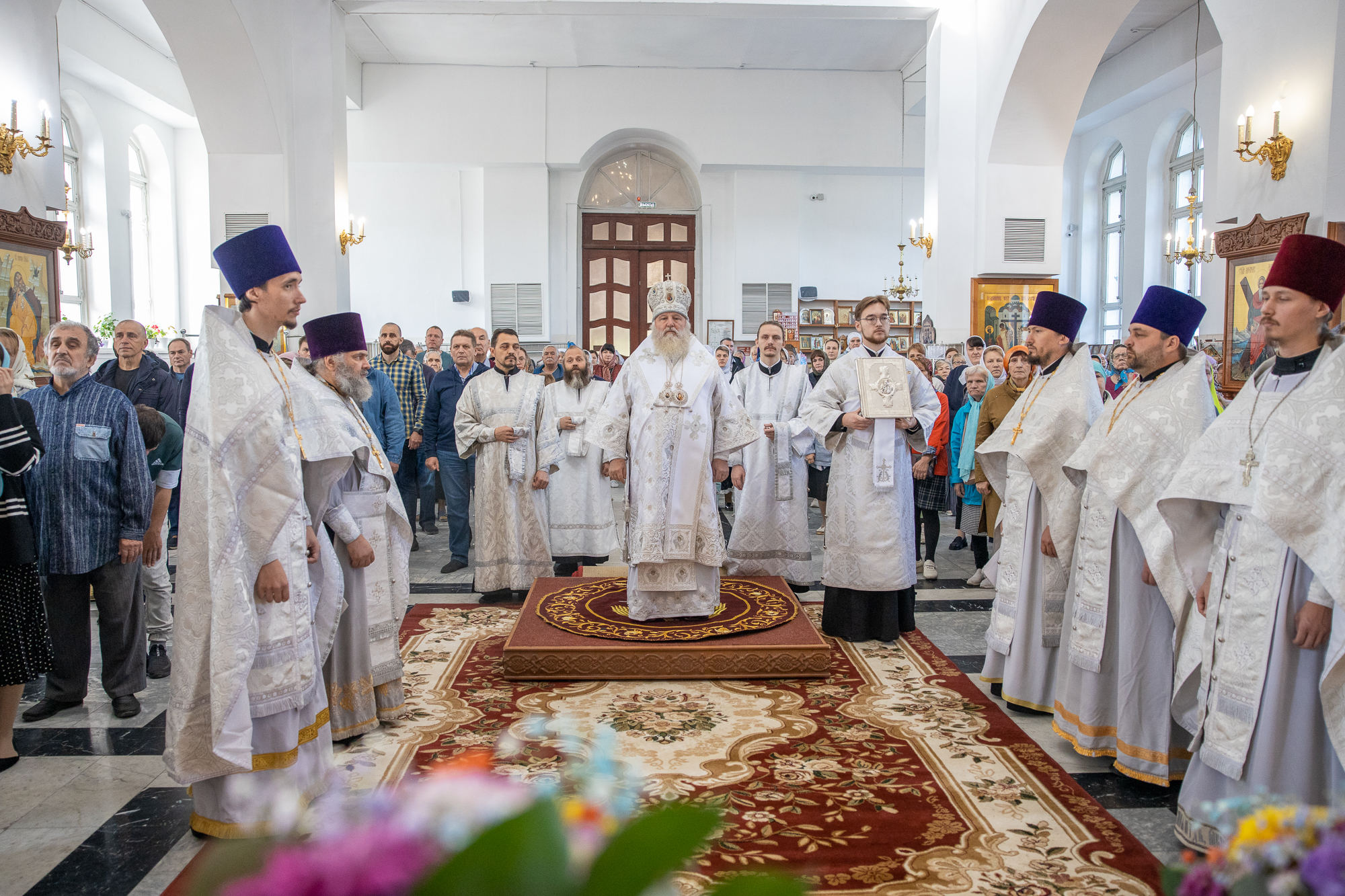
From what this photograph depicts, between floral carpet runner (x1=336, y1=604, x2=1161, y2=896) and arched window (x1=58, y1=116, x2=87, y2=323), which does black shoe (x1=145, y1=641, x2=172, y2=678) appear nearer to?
floral carpet runner (x1=336, y1=604, x2=1161, y2=896)

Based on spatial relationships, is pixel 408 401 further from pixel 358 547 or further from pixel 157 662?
pixel 358 547

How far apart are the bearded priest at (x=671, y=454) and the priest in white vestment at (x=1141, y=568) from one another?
77.7 inches

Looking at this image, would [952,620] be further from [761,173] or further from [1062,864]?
[761,173]

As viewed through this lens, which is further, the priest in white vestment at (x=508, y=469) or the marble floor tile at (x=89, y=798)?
the priest in white vestment at (x=508, y=469)

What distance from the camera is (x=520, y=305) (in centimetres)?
1698

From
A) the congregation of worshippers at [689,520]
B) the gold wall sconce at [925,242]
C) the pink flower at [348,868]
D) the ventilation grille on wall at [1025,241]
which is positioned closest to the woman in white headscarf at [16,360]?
the congregation of worshippers at [689,520]

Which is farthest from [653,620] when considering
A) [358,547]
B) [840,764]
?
[358,547]

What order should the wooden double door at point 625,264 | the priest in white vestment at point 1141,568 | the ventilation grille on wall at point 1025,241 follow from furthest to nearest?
the wooden double door at point 625,264, the ventilation grille on wall at point 1025,241, the priest in white vestment at point 1141,568

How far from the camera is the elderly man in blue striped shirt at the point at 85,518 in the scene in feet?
13.4

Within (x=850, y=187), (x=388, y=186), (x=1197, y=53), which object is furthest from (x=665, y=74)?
(x=1197, y=53)

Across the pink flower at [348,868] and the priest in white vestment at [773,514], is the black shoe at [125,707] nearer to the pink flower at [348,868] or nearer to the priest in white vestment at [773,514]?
the priest in white vestment at [773,514]

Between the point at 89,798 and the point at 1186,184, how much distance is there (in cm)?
1725

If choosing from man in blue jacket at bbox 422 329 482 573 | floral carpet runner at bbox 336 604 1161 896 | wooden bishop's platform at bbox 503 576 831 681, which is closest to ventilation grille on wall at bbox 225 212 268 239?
man in blue jacket at bbox 422 329 482 573

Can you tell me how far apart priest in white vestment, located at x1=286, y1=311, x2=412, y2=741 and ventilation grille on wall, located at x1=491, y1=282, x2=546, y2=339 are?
1291cm
